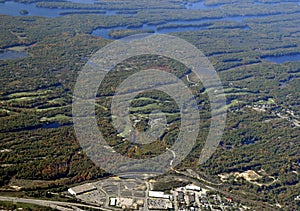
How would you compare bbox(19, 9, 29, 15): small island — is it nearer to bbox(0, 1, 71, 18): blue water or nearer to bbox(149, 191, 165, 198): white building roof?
bbox(0, 1, 71, 18): blue water

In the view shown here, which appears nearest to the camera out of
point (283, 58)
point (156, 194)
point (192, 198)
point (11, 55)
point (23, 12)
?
point (156, 194)

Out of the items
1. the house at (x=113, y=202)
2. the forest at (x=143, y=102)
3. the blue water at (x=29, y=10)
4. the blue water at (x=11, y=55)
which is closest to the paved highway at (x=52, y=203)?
the house at (x=113, y=202)

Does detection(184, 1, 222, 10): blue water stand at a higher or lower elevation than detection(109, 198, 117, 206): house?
higher

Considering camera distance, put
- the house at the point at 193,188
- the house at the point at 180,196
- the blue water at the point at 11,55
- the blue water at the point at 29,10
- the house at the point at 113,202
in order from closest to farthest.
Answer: the house at the point at 113,202 < the house at the point at 180,196 < the house at the point at 193,188 < the blue water at the point at 11,55 < the blue water at the point at 29,10

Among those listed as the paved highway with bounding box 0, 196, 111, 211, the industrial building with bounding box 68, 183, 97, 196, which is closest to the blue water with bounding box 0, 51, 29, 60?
the industrial building with bounding box 68, 183, 97, 196

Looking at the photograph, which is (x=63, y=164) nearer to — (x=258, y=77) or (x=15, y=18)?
(x=258, y=77)

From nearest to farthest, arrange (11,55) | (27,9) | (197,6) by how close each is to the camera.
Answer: (11,55) < (27,9) < (197,6)

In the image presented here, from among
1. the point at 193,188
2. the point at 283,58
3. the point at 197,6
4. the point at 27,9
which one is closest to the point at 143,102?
the point at 193,188

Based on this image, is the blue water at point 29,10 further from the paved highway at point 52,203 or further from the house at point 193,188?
the house at point 193,188

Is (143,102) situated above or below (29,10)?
below

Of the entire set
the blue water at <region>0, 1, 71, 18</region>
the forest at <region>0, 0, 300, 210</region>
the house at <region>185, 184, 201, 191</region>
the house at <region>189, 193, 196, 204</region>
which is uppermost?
the blue water at <region>0, 1, 71, 18</region>

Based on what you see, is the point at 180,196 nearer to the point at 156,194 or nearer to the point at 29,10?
the point at 156,194
